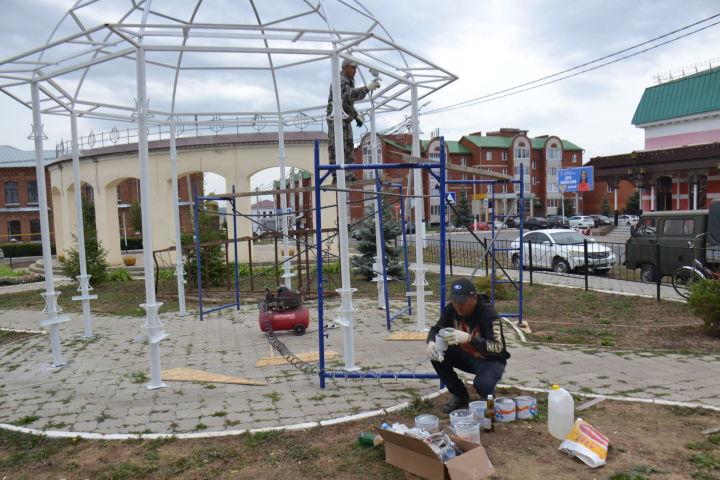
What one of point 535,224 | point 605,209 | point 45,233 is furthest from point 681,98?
point 45,233

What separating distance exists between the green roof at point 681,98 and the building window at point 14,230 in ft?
190

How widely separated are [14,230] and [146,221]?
181 feet

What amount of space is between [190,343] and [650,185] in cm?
3603

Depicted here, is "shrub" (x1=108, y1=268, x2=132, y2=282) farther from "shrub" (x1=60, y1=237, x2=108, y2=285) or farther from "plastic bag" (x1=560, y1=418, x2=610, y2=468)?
"plastic bag" (x1=560, y1=418, x2=610, y2=468)

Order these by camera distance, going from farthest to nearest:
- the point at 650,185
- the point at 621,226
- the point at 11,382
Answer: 1. the point at 621,226
2. the point at 650,185
3. the point at 11,382

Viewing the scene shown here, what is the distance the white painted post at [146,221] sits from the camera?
5590 mm

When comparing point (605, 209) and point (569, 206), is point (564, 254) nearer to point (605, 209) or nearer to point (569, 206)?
point (605, 209)

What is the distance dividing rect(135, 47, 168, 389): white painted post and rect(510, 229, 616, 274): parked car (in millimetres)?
12257

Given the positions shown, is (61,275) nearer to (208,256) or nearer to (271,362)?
(208,256)

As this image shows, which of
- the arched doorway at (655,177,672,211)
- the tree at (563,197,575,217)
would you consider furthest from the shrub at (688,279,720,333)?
the tree at (563,197,575,217)

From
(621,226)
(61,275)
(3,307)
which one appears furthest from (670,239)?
(621,226)

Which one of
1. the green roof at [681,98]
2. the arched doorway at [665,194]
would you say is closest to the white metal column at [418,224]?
the arched doorway at [665,194]

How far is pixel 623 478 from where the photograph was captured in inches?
138

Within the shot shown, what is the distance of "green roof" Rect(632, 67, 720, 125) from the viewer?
3659cm
